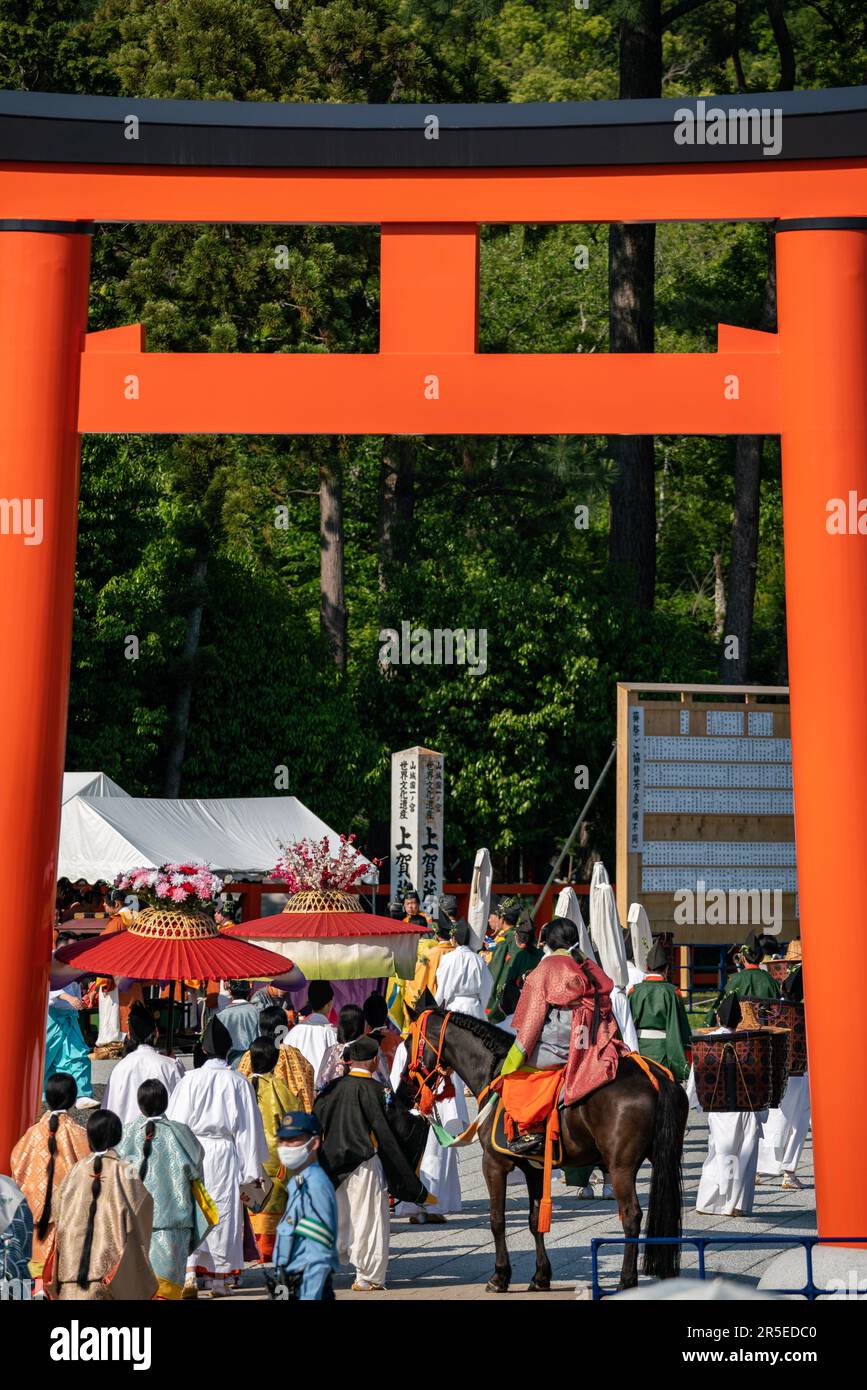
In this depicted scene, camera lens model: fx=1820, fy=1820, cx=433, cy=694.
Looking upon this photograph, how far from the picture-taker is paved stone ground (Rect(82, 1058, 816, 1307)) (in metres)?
9.42

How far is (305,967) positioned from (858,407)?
6319 millimetres

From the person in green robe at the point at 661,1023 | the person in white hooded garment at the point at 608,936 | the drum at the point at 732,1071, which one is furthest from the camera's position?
the person in white hooded garment at the point at 608,936

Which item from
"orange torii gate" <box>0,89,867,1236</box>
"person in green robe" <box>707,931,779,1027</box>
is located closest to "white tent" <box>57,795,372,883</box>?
"person in green robe" <box>707,931,779,1027</box>

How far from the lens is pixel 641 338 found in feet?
86.1

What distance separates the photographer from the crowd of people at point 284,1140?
22.6ft

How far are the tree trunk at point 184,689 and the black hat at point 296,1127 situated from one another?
1997cm

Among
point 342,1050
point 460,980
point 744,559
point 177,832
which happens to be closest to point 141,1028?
point 342,1050

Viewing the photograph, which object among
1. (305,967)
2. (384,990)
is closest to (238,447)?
(384,990)

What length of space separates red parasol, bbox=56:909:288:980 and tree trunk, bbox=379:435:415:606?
56.8ft

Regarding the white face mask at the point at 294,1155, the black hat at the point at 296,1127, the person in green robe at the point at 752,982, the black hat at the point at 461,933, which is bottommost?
the white face mask at the point at 294,1155

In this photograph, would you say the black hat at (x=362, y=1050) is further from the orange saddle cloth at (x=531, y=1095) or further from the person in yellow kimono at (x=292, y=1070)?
the orange saddle cloth at (x=531, y=1095)

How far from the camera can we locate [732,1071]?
36.4 feet

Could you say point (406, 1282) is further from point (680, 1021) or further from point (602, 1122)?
point (680, 1021)

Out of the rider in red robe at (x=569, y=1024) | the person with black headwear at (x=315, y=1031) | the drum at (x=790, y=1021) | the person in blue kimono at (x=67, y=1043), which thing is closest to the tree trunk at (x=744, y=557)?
the drum at (x=790, y=1021)
